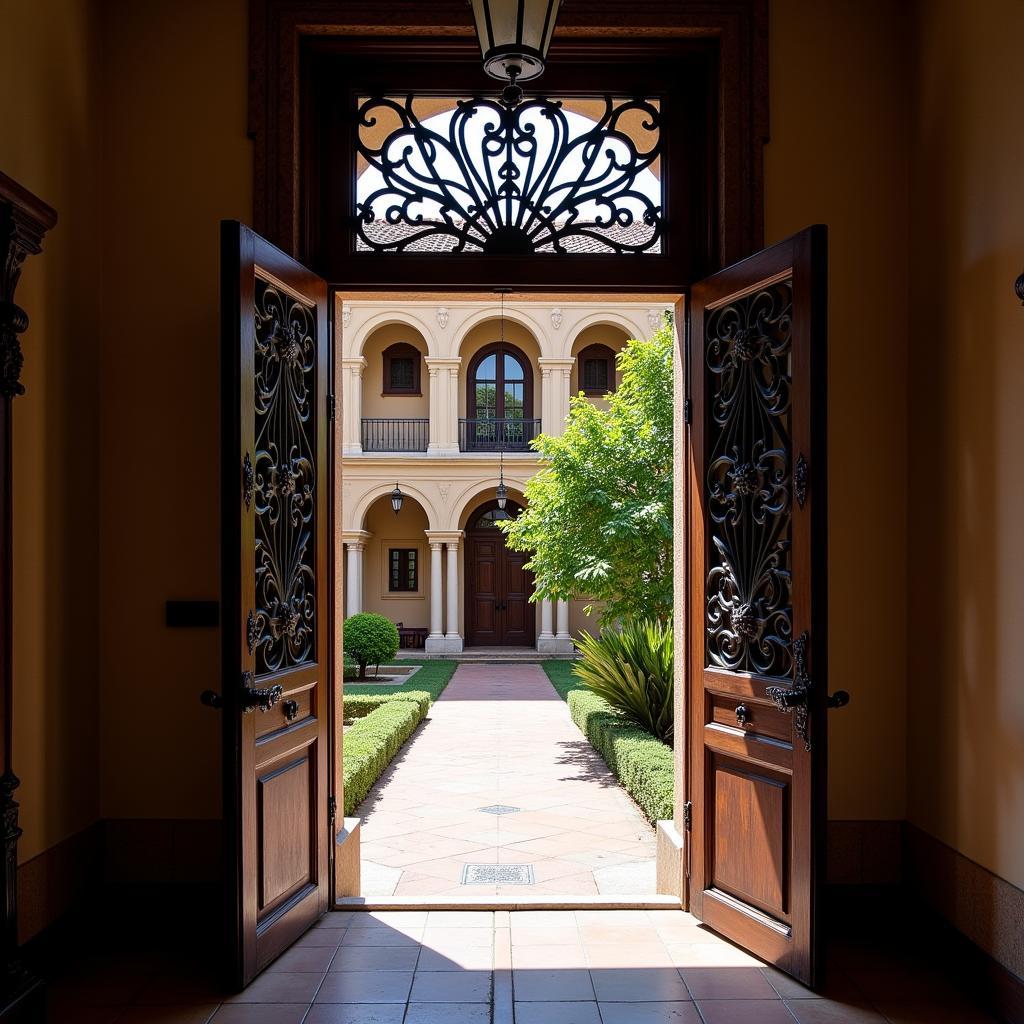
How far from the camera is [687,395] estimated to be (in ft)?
13.9

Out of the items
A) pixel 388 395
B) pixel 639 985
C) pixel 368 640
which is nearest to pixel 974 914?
pixel 639 985

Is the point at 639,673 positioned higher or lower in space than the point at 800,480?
lower

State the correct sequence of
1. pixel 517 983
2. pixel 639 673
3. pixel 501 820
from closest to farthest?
1. pixel 517 983
2. pixel 501 820
3. pixel 639 673

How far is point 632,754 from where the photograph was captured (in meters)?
7.39

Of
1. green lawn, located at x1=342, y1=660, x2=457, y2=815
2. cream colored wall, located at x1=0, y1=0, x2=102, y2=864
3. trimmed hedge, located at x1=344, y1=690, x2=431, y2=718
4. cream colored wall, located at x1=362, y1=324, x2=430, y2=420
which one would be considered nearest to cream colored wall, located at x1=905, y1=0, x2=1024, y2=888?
green lawn, located at x1=342, y1=660, x2=457, y2=815

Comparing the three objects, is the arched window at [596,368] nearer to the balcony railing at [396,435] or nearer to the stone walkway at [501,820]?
the balcony railing at [396,435]

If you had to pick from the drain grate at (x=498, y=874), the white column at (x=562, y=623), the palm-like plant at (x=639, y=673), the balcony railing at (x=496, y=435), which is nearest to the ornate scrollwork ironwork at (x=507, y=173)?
the drain grate at (x=498, y=874)

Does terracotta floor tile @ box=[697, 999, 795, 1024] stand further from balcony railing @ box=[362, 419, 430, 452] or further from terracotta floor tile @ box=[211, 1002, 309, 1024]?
balcony railing @ box=[362, 419, 430, 452]

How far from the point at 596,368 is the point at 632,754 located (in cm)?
1416

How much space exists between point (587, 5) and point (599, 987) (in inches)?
145

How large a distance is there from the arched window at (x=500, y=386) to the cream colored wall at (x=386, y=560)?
258cm

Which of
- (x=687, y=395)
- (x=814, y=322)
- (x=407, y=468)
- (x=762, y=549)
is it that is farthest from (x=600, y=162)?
(x=407, y=468)

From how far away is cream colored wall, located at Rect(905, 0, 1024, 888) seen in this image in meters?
3.22

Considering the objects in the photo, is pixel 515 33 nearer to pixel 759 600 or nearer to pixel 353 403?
pixel 759 600
